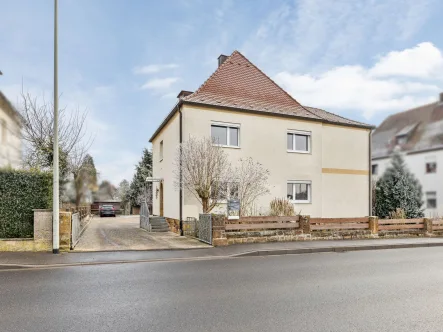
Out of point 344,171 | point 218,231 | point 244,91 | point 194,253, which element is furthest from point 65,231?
point 344,171

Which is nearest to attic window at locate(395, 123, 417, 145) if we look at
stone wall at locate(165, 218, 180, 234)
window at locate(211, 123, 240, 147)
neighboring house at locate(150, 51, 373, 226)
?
neighboring house at locate(150, 51, 373, 226)

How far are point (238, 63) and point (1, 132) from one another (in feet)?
45.4

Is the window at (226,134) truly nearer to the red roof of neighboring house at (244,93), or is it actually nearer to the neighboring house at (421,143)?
the red roof of neighboring house at (244,93)

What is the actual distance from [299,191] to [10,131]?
57.5 ft

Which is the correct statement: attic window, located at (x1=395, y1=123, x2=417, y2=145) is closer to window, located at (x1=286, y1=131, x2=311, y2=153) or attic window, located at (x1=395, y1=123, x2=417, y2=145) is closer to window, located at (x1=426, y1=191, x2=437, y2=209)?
window, located at (x1=426, y1=191, x2=437, y2=209)

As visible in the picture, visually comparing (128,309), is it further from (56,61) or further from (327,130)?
(327,130)

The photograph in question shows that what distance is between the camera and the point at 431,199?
4844 mm

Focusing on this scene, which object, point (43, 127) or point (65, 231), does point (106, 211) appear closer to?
point (43, 127)

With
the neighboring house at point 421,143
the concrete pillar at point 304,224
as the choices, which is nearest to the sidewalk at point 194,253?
the concrete pillar at point 304,224

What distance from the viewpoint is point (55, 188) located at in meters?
10.6

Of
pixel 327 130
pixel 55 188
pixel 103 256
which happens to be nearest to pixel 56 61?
pixel 55 188

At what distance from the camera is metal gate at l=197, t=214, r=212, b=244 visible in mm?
12555

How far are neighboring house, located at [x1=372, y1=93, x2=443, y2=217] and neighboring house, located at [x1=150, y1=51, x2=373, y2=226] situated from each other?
11.8 meters

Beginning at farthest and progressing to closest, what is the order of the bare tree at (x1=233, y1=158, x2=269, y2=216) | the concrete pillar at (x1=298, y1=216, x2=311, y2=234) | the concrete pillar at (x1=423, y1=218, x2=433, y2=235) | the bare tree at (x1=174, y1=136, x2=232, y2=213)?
1. the concrete pillar at (x1=423, y1=218, x2=433, y2=235)
2. the bare tree at (x1=233, y1=158, x2=269, y2=216)
3. the bare tree at (x1=174, y1=136, x2=232, y2=213)
4. the concrete pillar at (x1=298, y1=216, x2=311, y2=234)
